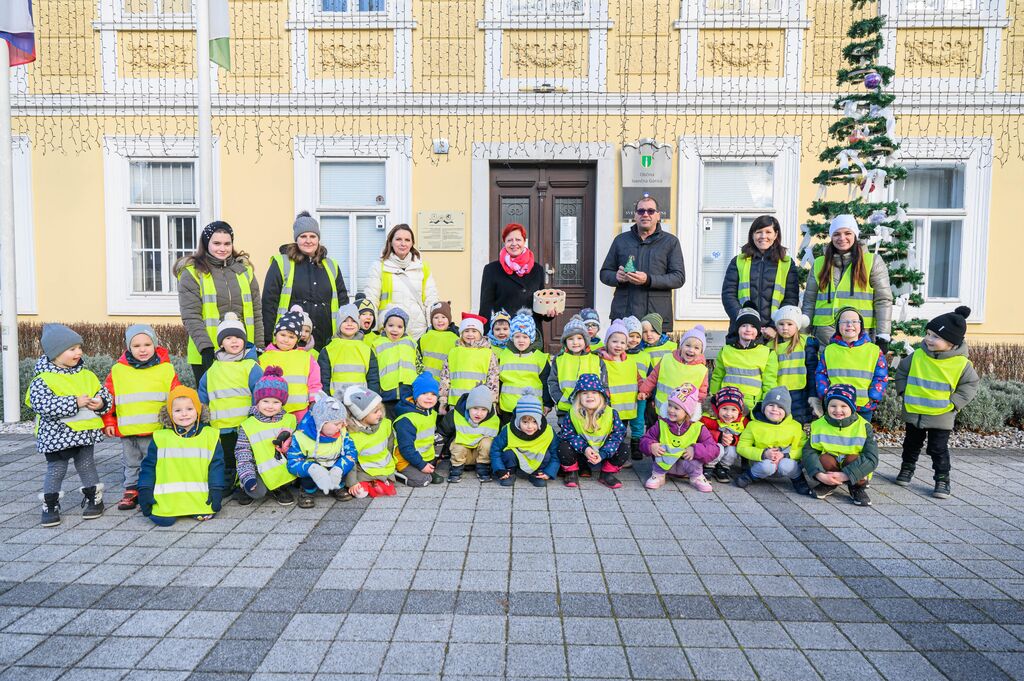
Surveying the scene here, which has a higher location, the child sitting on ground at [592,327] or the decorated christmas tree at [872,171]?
the decorated christmas tree at [872,171]

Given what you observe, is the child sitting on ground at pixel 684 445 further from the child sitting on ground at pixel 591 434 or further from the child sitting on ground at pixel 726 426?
the child sitting on ground at pixel 591 434

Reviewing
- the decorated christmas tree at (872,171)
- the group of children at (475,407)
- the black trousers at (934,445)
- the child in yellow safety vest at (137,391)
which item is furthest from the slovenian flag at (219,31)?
the black trousers at (934,445)

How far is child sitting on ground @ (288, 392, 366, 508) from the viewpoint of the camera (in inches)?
177

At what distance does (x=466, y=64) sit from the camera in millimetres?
9352

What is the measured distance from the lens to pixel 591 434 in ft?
16.6

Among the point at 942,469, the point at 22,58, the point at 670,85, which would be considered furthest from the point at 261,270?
the point at 942,469

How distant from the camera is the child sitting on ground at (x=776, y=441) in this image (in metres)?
4.90

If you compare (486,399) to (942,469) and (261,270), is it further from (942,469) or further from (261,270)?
(261,270)

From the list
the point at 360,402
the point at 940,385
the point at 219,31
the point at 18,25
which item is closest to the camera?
the point at 360,402

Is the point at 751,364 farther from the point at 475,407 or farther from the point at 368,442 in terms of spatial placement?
the point at 368,442

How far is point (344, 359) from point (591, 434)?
2.02 meters

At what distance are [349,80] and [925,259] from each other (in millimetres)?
8758

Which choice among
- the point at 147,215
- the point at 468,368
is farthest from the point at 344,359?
the point at 147,215

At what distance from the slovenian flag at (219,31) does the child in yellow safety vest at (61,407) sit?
441 cm
